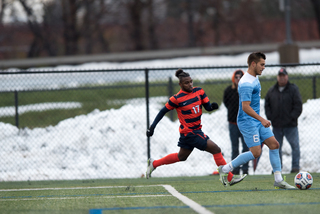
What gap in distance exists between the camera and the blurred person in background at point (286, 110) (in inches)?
348

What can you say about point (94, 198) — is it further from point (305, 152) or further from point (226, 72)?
point (226, 72)

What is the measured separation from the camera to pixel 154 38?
28.0 m

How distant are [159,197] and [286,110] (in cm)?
391

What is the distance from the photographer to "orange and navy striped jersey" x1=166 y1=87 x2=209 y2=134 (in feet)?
22.1

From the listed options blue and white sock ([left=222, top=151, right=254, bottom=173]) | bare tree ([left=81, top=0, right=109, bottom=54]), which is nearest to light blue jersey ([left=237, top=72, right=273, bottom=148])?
blue and white sock ([left=222, top=151, right=254, bottom=173])

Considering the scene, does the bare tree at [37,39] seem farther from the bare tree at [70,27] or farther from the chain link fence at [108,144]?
the chain link fence at [108,144]

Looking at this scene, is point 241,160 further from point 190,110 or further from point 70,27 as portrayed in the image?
point 70,27

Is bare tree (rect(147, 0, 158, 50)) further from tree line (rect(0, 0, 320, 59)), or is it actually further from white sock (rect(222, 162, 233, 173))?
white sock (rect(222, 162, 233, 173))

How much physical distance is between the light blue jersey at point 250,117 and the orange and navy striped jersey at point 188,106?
0.71 meters

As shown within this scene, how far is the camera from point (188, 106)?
6.73m

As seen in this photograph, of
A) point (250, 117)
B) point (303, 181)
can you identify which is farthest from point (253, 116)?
point (303, 181)

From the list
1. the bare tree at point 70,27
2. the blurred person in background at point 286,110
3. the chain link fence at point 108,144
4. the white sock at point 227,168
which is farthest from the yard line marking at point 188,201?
the bare tree at point 70,27

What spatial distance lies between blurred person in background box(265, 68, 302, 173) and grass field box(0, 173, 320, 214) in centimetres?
78

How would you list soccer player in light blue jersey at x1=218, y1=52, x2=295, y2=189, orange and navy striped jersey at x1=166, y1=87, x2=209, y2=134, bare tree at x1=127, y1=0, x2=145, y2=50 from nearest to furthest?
1. soccer player in light blue jersey at x1=218, y1=52, x2=295, y2=189
2. orange and navy striped jersey at x1=166, y1=87, x2=209, y2=134
3. bare tree at x1=127, y1=0, x2=145, y2=50
